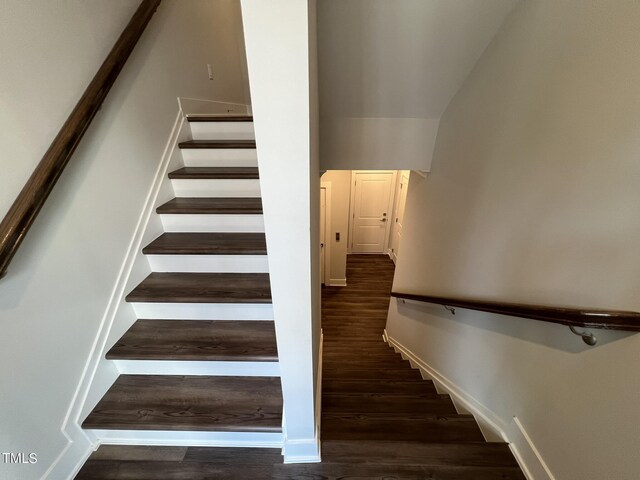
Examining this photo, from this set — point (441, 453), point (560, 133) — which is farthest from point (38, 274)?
point (560, 133)

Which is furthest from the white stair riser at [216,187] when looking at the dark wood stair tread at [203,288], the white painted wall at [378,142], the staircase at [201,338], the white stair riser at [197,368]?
the white stair riser at [197,368]

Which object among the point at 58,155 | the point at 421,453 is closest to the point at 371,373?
the point at 421,453

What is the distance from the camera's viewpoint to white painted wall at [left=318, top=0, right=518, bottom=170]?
4.87ft

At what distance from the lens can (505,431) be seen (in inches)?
53.7

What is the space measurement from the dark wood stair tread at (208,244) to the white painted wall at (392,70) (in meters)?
1.17

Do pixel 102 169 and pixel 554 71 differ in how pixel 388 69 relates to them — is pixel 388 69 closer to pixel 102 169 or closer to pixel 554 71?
pixel 554 71

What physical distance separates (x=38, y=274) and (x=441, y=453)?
6.12 feet

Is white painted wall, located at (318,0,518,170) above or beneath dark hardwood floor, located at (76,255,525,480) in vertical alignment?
above

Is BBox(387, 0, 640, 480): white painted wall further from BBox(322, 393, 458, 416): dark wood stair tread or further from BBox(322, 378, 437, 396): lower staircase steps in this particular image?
BBox(322, 378, 437, 396): lower staircase steps

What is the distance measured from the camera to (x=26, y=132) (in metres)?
1.00

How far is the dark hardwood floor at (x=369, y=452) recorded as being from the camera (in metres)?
1.20

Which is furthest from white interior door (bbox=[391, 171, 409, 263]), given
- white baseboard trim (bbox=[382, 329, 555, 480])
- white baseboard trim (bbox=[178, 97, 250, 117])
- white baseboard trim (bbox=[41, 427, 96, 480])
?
white baseboard trim (bbox=[41, 427, 96, 480])

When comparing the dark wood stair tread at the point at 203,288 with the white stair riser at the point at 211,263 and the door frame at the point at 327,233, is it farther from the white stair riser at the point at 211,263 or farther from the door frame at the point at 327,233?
the door frame at the point at 327,233

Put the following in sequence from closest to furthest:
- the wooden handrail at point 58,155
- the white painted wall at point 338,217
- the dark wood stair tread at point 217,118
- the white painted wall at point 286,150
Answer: the white painted wall at point 286,150 → the wooden handrail at point 58,155 → the dark wood stair tread at point 217,118 → the white painted wall at point 338,217
